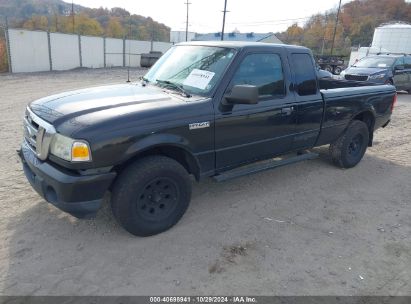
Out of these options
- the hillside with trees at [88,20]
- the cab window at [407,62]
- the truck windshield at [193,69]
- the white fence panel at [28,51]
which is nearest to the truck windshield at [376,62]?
the cab window at [407,62]

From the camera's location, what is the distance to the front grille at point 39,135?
127 inches

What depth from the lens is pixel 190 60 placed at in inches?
169

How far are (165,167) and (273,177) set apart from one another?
236 centimetres

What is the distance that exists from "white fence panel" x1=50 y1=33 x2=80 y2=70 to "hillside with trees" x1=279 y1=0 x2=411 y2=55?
45548mm

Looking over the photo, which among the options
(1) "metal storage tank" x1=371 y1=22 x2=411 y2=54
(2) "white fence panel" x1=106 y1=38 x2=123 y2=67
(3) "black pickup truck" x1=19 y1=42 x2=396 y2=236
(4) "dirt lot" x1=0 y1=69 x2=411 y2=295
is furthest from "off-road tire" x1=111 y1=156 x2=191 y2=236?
(1) "metal storage tank" x1=371 y1=22 x2=411 y2=54

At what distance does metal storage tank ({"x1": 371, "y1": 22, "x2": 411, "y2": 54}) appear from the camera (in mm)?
35219

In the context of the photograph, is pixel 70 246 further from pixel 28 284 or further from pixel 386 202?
pixel 386 202

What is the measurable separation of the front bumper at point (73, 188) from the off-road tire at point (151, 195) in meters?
0.18

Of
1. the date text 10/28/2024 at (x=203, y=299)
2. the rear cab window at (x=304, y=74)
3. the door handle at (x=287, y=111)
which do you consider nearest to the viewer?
the date text 10/28/2024 at (x=203, y=299)

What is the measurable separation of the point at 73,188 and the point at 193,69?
6.47ft

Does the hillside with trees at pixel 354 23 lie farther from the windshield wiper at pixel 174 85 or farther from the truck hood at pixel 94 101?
the truck hood at pixel 94 101

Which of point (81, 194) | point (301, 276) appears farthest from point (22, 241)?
point (301, 276)

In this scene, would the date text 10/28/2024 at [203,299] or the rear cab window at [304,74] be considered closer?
the date text 10/28/2024 at [203,299]

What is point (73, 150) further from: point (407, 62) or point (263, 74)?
point (407, 62)
